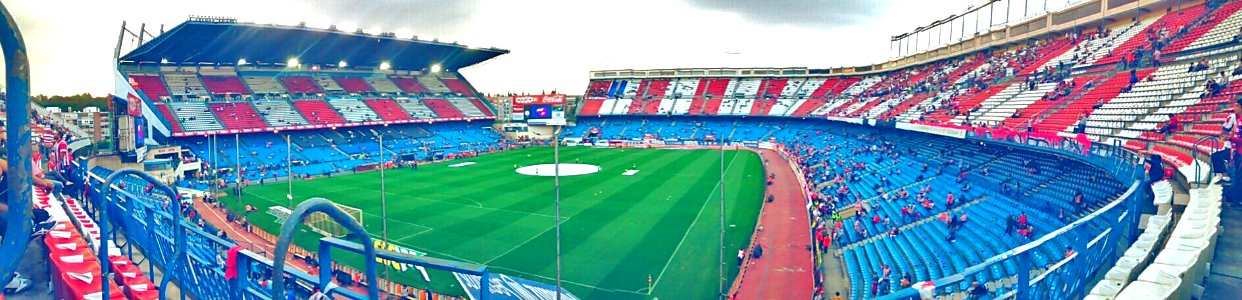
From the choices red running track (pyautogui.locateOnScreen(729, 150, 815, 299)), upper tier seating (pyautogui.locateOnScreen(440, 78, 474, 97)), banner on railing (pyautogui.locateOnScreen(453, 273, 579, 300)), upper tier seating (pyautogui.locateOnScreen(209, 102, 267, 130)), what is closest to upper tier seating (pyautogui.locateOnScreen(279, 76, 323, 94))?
upper tier seating (pyautogui.locateOnScreen(209, 102, 267, 130))

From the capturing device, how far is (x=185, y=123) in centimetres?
5022

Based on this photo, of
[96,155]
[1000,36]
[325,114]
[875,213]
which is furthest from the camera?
[325,114]

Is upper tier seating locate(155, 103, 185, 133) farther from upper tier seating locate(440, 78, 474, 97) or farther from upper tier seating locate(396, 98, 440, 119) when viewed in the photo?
upper tier seating locate(440, 78, 474, 97)

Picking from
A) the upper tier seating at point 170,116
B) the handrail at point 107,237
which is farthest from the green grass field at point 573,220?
the upper tier seating at point 170,116

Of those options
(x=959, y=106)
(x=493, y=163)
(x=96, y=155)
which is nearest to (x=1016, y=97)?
(x=959, y=106)

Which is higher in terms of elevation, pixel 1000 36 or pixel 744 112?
pixel 1000 36

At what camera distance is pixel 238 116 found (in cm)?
5491

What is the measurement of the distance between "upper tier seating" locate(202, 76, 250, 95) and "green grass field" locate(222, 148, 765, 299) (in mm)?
24438

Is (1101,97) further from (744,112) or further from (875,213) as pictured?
(744,112)

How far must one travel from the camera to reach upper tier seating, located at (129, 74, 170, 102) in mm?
A: 52219

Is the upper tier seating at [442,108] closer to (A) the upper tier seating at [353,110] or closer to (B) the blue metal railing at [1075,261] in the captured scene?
(A) the upper tier seating at [353,110]

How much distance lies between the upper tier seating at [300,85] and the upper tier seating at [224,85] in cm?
417

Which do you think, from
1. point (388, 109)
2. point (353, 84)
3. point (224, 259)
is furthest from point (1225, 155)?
point (353, 84)

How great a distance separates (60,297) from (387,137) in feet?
177
